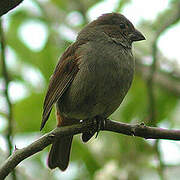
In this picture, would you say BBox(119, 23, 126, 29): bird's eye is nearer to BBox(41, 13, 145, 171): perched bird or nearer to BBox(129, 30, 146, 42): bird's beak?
BBox(129, 30, 146, 42): bird's beak

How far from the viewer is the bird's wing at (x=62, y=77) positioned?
384 centimetres

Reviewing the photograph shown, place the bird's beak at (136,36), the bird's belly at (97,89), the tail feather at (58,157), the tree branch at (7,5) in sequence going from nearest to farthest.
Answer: the tree branch at (7,5)
the bird's belly at (97,89)
the tail feather at (58,157)
the bird's beak at (136,36)

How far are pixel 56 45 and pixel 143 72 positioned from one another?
48.0 inches

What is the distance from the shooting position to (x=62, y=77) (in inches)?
157

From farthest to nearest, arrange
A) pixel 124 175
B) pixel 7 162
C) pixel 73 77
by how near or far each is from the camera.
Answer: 1. pixel 124 175
2. pixel 73 77
3. pixel 7 162

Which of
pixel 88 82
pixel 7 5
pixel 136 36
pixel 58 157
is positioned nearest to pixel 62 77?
pixel 88 82

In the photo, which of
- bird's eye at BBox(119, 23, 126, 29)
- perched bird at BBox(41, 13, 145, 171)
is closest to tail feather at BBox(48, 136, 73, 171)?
perched bird at BBox(41, 13, 145, 171)

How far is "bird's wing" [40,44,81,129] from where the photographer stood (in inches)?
151

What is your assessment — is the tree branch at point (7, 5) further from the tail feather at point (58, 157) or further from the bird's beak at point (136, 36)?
the bird's beak at point (136, 36)

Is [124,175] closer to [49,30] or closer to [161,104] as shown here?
[161,104]

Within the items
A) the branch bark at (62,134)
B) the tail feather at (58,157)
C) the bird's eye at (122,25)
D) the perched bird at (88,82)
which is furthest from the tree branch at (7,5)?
the bird's eye at (122,25)

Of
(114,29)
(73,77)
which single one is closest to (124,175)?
(73,77)

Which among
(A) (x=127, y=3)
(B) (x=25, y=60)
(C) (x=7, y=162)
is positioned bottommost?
(B) (x=25, y=60)

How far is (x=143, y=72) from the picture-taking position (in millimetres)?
5723
